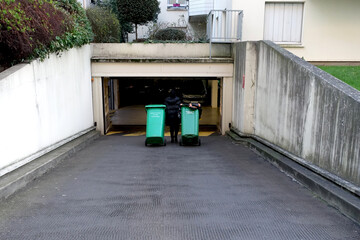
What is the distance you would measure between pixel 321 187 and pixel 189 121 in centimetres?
517

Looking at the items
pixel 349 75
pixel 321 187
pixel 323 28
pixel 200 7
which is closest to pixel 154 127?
pixel 321 187

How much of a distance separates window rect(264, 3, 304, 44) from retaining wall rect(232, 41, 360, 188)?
3.72 m

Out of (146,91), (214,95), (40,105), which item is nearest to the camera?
(40,105)

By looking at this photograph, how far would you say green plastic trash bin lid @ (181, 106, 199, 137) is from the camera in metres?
9.48

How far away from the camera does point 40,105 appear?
6664 mm

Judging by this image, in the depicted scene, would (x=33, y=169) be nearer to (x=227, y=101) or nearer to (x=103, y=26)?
(x=227, y=101)

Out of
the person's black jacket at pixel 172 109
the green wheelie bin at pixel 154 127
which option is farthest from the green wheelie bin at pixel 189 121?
the green wheelie bin at pixel 154 127

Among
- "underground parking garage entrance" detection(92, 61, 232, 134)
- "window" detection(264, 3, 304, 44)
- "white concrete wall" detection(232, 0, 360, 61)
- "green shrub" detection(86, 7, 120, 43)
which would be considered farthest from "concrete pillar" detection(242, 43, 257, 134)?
"green shrub" detection(86, 7, 120, 43)

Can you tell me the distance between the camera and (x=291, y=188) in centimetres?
527

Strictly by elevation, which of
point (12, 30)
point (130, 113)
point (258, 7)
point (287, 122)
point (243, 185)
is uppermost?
point (258, 7)

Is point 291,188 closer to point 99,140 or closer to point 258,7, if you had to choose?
point 99,140

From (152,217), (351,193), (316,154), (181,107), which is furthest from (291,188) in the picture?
→ (181,107)

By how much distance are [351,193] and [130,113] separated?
1635 cm

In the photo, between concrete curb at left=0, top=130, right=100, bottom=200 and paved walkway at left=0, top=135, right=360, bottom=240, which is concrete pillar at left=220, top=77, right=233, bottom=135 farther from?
concrete curb at left=0, top=130, right=100, bottom=200
